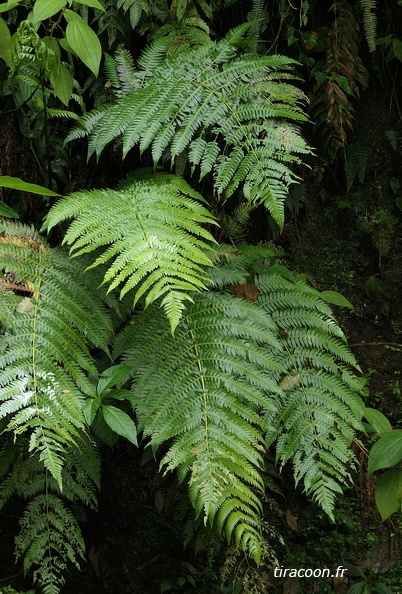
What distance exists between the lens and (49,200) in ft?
9.72

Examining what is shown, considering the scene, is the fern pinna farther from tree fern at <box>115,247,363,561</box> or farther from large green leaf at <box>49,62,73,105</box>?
large green leaf at <box>49,62,73,105</box>

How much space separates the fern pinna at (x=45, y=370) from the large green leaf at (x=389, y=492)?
1.15 meters

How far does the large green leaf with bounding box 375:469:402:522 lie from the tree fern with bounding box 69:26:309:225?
1247 millimetres

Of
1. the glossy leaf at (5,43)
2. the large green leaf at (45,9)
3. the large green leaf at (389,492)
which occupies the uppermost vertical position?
the large green leaf at (45,9)

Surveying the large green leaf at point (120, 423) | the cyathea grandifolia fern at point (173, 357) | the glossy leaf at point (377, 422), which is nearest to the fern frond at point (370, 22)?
the cyathea grandifolia fern at point (173, 357)

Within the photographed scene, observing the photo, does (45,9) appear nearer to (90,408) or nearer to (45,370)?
(45,370)

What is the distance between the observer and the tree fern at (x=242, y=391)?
2.02 metres

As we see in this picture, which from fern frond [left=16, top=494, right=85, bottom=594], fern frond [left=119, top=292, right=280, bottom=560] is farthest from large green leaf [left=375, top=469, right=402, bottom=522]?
fern frond [left=16, top=494, right=85, bottom=594]

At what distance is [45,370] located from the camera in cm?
200

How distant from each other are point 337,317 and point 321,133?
0.97m

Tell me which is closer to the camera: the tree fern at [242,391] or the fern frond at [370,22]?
the tree fern at [242,391]

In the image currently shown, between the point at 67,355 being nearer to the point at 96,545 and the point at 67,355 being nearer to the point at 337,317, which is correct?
the point at 96,545

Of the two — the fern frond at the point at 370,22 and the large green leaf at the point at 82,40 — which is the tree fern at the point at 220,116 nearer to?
the large green leaf at the point at 82,40

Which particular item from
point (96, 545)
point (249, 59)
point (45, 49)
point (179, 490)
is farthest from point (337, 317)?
point (45, 49)
